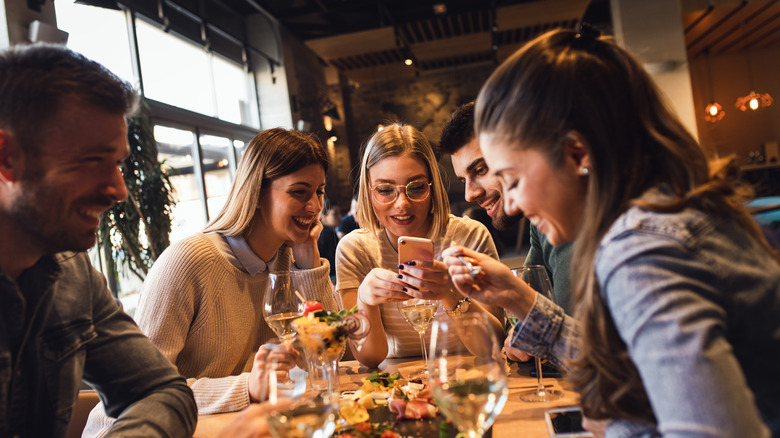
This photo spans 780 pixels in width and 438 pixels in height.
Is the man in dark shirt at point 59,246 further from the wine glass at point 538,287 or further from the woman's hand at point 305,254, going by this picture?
the woman's hand at point 305,254

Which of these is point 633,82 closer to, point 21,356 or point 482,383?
point 482,383

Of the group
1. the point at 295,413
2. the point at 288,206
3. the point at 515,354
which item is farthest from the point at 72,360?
the point at 515,354

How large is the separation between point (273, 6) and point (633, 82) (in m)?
8.18

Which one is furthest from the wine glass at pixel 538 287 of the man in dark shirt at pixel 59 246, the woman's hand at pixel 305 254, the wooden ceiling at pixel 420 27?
the wooden ceiling at pixel 420 27

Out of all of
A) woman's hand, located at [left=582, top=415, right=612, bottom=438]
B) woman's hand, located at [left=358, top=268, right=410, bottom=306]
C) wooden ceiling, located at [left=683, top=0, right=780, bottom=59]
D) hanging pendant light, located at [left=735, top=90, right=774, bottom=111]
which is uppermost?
wooden ceiling, located at [left=683, top=0, right=780, bottom=59]

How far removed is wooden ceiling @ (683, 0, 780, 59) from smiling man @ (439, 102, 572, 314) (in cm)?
715

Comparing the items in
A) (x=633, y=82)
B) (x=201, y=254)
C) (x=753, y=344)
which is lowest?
(x=753, y=344)

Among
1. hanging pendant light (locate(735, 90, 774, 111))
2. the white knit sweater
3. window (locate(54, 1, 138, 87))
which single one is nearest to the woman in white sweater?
the white knit sweater

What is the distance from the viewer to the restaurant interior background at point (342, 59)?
5266 mm

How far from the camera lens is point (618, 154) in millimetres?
834

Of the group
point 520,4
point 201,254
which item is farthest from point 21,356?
point 520,4

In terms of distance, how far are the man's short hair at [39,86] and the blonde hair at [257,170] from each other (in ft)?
3.06

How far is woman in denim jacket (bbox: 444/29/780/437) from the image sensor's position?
61cm

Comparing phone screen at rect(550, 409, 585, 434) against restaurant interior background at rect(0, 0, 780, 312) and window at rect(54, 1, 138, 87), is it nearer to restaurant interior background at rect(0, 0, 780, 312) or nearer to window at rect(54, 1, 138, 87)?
restaurant interior background at rect(0, 0, 780, 312)
